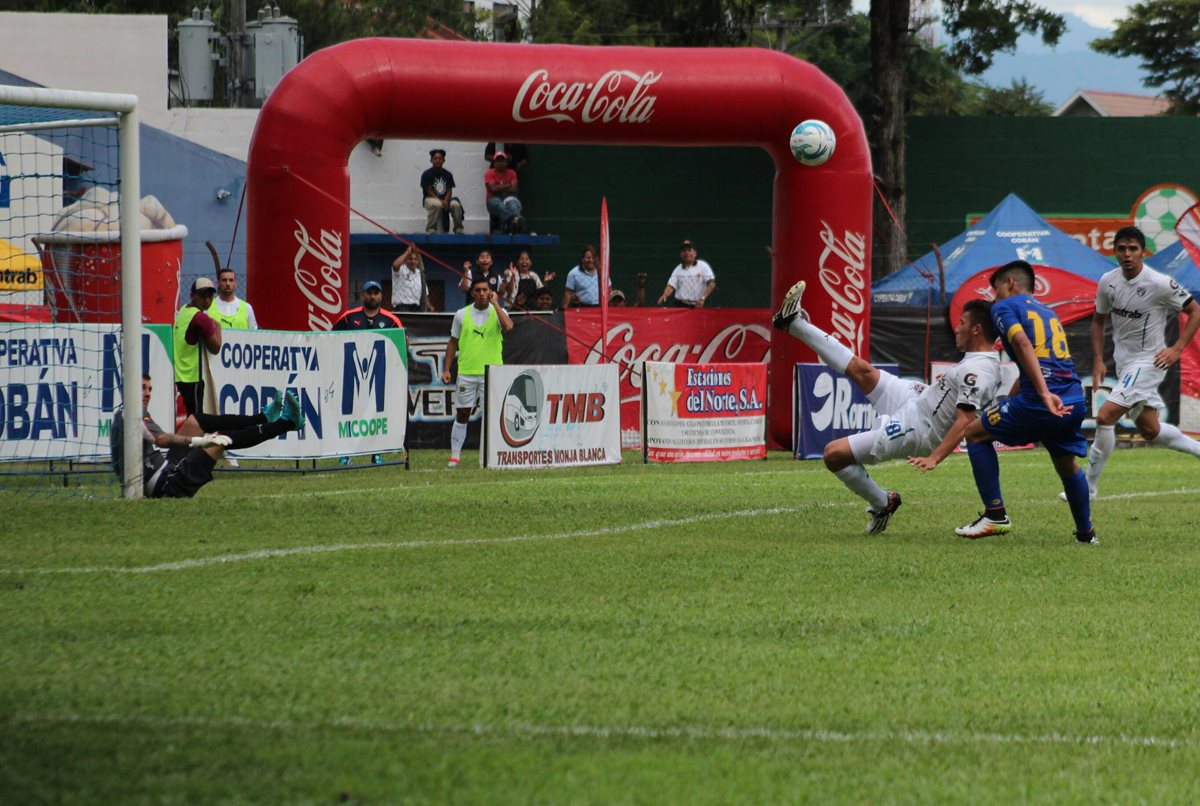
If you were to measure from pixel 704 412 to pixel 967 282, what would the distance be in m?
6.87

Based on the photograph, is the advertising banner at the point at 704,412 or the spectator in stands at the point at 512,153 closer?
the advertising banner at the point at 704,412

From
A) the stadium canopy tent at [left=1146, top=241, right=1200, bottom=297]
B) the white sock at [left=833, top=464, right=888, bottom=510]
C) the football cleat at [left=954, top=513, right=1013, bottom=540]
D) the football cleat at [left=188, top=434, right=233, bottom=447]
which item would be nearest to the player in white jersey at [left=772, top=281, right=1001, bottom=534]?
the white sock at [left=833, top=464, right=888, bottom=510]

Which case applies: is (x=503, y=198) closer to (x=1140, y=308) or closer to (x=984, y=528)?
(x=1140, y=308)

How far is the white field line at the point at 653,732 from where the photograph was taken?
4570 millimetres

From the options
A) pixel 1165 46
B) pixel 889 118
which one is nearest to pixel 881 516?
pixel 889 118

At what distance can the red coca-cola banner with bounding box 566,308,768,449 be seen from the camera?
20125mm

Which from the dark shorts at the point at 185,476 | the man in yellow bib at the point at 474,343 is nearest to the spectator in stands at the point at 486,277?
the man in yellow bib at the point at 474,343

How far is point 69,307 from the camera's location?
15.1m

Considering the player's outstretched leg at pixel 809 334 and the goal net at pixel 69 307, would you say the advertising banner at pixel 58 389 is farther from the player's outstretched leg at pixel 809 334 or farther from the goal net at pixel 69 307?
the player's outstretched leg at pixel 809 334

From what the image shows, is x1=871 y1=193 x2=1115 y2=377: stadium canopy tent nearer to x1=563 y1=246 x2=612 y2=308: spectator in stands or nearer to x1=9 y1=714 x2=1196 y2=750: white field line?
x1=563 y1=246 x2=612 y2=308: spectator in stands

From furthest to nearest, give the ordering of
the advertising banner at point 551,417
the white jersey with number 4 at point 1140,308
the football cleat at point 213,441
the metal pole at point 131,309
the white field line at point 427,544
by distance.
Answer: the advertising banner at point 551,417 → the white jersey with number 4 at point 1140,308 → the football cleat at point 213,441 → the metal pole at point 131,309 → the white field line at point 427,544

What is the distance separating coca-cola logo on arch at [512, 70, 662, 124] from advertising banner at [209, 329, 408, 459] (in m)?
4.23

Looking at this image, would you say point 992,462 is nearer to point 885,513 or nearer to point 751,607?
point 885,513

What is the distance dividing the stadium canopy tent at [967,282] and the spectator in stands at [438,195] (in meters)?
7.84
